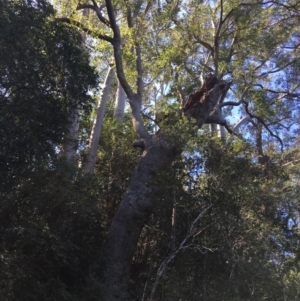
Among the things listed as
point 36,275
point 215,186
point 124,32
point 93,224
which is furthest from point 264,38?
point 36,275

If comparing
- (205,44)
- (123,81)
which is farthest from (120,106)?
(123,81)

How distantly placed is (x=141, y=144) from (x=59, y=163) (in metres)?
3.00

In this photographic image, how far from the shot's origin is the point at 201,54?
15078 mm

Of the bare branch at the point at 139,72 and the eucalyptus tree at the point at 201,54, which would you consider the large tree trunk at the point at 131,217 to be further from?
the bare branch at the point at 139,72

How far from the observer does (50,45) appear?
8.69 meters

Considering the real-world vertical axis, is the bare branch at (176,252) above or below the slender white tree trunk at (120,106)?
below

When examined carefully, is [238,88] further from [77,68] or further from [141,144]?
[77,68]

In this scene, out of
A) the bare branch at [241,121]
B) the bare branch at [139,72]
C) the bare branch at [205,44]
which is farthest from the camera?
the bare branch at [241,121]

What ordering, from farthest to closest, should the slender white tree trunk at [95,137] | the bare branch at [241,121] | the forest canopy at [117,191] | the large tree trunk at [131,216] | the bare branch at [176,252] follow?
the bare branch at [241,121]
the slender white tree trunk at [95,137]
the large tree trunk at [131,216]
the bare branch at [176,252]
the forest canopy at [117,191]

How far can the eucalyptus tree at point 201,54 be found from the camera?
39.1ft

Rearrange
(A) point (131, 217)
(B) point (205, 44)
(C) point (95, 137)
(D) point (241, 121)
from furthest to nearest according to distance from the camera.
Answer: (D) point (241, 121) → (B) point (205, 44) → (C) point (95, 137) → (A) point (131, 217)

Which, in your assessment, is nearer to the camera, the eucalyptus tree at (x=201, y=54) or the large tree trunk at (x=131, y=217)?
the large tree trunk at (x=131, y=217)

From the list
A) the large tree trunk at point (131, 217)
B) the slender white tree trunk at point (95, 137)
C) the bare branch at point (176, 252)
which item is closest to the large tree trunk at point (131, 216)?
the large tree trunk at point (131, 217)

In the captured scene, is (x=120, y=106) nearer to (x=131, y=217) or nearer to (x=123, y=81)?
(x=123, y=81)
